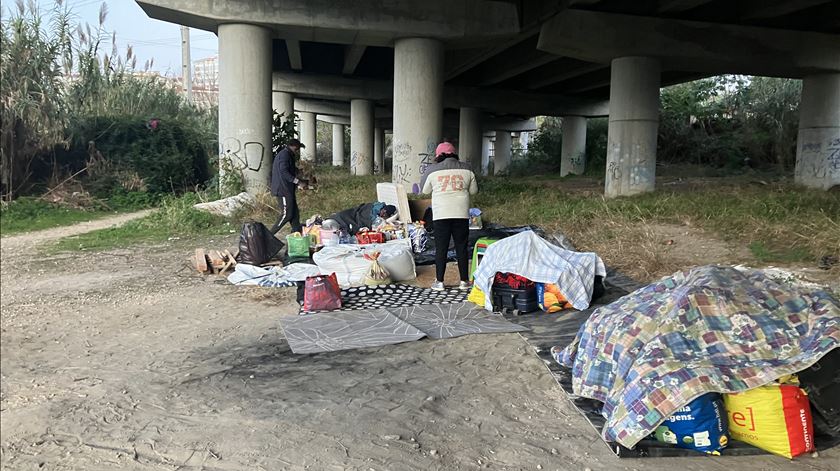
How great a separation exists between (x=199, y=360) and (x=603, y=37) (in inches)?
514

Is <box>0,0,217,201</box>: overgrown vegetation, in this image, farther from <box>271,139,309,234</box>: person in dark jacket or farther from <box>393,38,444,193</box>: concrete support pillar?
<box>393,38,444,193</box>: concrete support pillar

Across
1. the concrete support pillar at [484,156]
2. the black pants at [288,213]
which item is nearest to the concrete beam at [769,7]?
the black pants at [288,213]

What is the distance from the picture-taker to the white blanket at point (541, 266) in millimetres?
5996

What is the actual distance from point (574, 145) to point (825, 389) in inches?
1136

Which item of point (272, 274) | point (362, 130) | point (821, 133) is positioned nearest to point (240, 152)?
point (272, 274)

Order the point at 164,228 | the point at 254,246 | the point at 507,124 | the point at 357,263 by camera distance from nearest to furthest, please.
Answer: the point at 357,263, the point at 254,246, the point at 164,228, the point at 507,124

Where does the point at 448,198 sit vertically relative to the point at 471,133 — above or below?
below

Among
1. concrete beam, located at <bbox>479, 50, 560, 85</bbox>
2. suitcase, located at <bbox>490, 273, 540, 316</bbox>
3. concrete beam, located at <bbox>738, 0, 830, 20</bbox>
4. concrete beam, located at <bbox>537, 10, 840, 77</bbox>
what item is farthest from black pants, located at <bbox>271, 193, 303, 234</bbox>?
concrete beam, located at <bbox>479, 50, 560, 85</bbox>

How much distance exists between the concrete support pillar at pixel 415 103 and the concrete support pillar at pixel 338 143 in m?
30.2

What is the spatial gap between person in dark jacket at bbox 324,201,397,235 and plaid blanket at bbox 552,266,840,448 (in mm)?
6553

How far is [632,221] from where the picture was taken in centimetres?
1048

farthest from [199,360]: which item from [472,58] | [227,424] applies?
[472,58]

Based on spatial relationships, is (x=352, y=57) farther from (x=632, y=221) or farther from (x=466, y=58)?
(x=632, y=221)

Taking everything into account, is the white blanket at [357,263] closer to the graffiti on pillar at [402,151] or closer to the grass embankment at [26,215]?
the grass embankment at [26,215]
